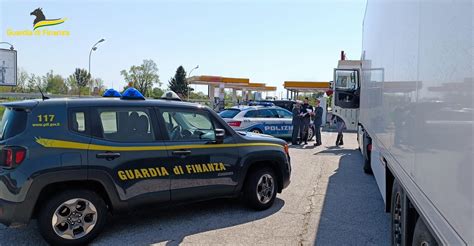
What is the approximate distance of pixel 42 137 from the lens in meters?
3.91

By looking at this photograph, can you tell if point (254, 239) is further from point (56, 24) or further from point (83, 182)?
point (56, 24)

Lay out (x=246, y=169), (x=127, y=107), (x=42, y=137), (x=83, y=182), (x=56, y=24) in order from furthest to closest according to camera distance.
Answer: (x=56, y=24) < (x=246, y=169) < (x=127, y=107) < (x=83, y=182) < (x=42, y=137)

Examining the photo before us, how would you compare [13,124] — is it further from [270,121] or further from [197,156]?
[270,121]

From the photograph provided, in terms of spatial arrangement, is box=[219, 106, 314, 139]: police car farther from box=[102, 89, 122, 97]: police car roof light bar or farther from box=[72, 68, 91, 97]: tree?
box=[72, 68, 91, 97]: tree

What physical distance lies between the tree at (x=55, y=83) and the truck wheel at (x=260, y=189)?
76.3 m

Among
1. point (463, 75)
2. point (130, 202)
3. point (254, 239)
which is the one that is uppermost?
point (463, 75)

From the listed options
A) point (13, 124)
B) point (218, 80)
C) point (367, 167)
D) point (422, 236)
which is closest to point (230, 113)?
point (367, 167)

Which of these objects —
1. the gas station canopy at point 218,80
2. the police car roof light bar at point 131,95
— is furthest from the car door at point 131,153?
the gas station canopy at point 218,80

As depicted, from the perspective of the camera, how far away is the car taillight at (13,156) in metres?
3.78

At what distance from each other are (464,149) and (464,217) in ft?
0.92

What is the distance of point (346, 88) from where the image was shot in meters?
11.4

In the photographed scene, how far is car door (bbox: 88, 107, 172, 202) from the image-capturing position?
13.8 feet

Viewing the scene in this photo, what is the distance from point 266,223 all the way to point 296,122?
8636 millimetres

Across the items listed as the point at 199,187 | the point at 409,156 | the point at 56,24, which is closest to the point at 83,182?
the point at 199,187
